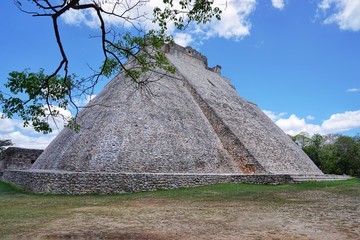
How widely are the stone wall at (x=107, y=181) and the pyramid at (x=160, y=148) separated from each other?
0.04 metres

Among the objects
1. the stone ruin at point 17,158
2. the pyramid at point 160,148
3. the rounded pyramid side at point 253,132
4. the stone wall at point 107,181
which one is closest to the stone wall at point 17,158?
the stone ruin at point 17,158

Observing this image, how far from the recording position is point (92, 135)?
14.3 m

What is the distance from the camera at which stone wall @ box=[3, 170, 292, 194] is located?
11.0 metres

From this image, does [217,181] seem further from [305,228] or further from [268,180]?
[305,228]

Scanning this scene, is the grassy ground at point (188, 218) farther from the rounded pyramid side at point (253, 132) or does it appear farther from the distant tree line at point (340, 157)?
the distant tree line at point (340, 157)

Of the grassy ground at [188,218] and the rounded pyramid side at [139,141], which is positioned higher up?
the rounded pyramid side at [139,141]

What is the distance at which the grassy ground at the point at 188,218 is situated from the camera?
4938 millimetres

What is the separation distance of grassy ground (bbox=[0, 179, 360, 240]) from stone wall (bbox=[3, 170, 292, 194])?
153cm

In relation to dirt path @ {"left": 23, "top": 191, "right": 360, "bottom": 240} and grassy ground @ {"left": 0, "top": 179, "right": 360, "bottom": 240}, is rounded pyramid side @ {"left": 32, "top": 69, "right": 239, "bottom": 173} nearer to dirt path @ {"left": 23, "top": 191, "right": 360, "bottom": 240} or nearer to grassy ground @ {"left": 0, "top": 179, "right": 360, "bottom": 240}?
grassy ground @ {"left": 0, "top": 179, "right": 360, "bottom": 240}

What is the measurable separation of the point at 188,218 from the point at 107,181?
18.9ft

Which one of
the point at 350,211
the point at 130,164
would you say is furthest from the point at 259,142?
the point at 350,211

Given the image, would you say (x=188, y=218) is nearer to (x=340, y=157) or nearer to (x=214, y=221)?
(x=214, y=221)

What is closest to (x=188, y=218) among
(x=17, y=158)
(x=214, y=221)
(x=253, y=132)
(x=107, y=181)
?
(x=214, y=221)

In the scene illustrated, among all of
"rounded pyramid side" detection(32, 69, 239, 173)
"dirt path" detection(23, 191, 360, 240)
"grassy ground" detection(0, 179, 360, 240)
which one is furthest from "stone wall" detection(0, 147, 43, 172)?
"dirt path" detection(23, 191, 360, 240)
